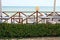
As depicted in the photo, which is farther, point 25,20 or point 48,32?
point 25,20

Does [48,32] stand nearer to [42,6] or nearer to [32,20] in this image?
[32,20]

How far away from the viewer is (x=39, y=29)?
8031 millimetres

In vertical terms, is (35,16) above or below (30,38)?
above

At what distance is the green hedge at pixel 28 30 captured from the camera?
306 inches

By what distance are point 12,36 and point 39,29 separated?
1.08 m

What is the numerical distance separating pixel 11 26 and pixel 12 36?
39 cm

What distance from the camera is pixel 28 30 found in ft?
26.0

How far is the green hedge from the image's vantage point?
25.5ft

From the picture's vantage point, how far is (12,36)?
308 inches

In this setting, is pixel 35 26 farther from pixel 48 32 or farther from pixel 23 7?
pixel 23 7
